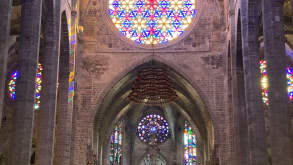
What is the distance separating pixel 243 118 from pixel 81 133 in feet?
28.2

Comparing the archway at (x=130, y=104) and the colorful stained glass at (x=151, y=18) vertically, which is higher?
the colorful stained glass at (x=151, y=18)

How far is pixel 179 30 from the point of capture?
27625mm

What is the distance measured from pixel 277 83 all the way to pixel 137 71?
1404 centimetres

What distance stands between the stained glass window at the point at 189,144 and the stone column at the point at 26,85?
23.4 m

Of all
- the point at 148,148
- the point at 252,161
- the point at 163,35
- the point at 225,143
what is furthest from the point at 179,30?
the point at 148,148

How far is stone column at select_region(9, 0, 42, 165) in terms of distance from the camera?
15.0m

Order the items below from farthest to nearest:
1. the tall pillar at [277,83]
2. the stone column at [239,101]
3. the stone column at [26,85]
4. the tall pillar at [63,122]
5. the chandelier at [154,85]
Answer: the chandelier at [154,85] < the tall pillar at [63,122] < the stone column at [239,101] < the stone column at [26,85] < the tall pillar at [277,83]

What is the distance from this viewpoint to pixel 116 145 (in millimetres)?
37594

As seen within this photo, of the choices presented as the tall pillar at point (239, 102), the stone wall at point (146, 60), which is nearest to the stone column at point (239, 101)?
the tall pillar at point (239, 102)

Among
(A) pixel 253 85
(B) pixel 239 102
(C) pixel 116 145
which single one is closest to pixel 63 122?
(B) pixel 239 102

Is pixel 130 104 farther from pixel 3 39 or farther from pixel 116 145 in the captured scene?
pixel 3 39

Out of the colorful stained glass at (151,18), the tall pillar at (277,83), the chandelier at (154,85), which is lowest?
the tall pillar at (277,83)

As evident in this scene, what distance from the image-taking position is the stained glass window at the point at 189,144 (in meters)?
37.9

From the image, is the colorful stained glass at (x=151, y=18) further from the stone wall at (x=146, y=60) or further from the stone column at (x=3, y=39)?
the stone column at (x=3, y=39)
